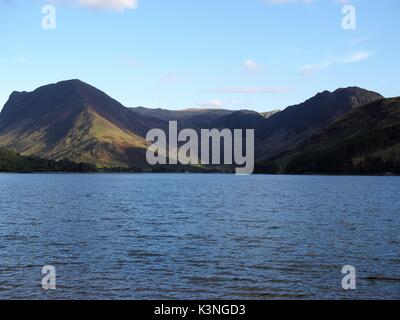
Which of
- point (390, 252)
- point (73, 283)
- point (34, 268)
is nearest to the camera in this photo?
point (73, 283)

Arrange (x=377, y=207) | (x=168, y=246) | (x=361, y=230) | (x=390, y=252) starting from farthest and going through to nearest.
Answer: (x=377, y=207), (x=361, y=230), (x=168, y=246), (x=390, y=252)

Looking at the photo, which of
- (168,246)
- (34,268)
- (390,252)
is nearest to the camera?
(34,268)

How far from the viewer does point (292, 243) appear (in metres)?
60.4

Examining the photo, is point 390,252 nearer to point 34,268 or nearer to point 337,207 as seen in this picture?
point 34,268

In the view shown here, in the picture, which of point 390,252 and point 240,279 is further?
point 390,252

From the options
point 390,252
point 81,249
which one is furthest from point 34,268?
point 390,252

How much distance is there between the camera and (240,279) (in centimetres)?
4253

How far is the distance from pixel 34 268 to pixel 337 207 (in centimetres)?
8210

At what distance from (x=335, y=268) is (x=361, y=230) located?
2801 cm

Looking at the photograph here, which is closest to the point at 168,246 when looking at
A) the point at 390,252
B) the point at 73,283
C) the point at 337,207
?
the point at 73,283

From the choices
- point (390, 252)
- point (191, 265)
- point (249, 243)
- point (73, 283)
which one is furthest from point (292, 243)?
point (73, 283)

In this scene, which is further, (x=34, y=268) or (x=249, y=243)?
(x=249, y=243)

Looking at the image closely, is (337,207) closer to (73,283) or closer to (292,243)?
(292,243)
